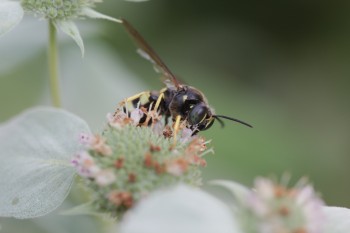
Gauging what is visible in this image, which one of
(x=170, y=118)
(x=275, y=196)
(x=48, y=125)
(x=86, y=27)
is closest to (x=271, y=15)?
(x=86, y=27)

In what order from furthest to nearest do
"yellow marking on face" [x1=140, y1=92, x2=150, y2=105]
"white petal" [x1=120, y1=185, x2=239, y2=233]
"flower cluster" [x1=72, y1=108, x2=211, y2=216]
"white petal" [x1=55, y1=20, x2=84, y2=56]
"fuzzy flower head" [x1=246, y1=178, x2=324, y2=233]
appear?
"yellow marking on face" [x1=140, y1=92, x2=150, y2=105] < "white petal" [x1=55, y1=20, x2=84, y2=56] < "flower cluster" [x1=72, y1=108, x2=211, y2=216] < "fuzzy flower head" [x1=246, y1=178, x2=324, y2=233] < "white petal" [x1=120, y1=185, x2=239, y2=233]

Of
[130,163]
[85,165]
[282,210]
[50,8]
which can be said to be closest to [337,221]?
[282,210]

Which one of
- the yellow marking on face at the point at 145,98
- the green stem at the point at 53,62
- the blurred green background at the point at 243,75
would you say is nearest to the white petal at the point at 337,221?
the yellow marking on face at the point at 145,98

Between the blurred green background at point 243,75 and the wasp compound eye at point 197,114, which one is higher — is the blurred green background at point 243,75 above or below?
above

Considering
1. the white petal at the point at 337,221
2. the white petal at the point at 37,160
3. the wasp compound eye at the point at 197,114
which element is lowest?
Result: the white petal at the point at 37,160

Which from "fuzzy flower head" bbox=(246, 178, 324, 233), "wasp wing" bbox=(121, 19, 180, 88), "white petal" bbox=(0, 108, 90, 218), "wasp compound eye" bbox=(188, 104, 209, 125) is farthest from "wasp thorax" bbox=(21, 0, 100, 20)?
"fuzzy flower head" bbox=(246, 178, 324, 233)

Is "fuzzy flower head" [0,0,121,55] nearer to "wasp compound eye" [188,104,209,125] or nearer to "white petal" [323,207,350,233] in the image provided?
"wasp compound eye" [188,104,209,125]

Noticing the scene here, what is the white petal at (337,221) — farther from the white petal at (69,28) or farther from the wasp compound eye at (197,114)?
the white petal at (69,28)
